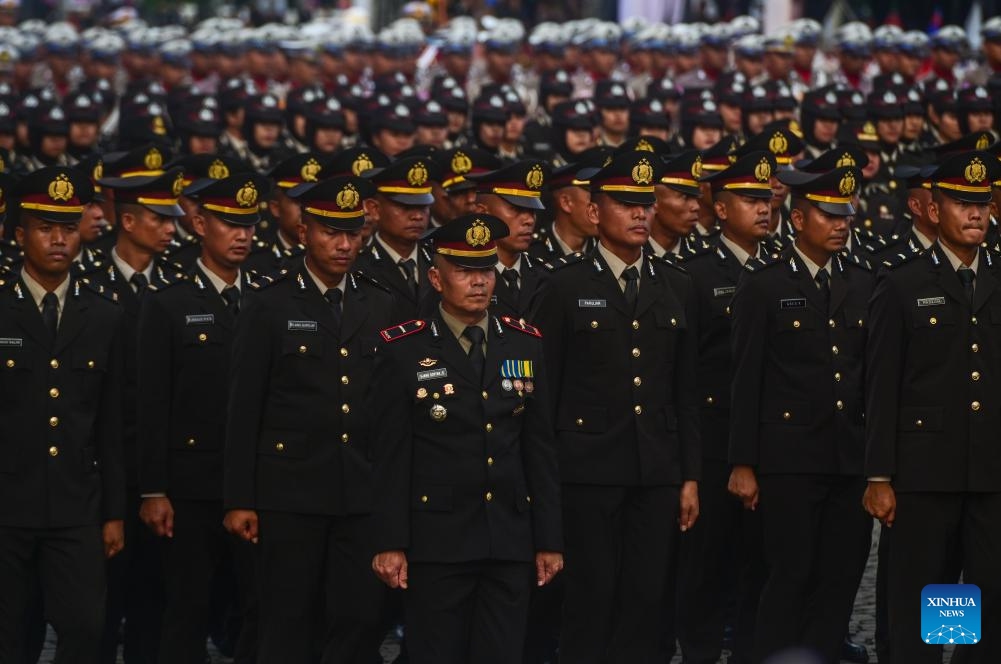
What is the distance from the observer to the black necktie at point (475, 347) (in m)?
8.02

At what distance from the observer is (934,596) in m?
8.62

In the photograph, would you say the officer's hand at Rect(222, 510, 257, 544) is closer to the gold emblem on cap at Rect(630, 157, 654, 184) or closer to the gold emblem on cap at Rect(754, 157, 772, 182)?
the gold emblem on cap at Rect(630, 157, 654, 184)

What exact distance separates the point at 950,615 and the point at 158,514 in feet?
12.3

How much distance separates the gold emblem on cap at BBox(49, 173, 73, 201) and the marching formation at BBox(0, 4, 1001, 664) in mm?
19

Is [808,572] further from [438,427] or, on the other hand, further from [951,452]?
[438,427]

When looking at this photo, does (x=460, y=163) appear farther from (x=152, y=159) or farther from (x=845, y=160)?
(x=845, y=160)

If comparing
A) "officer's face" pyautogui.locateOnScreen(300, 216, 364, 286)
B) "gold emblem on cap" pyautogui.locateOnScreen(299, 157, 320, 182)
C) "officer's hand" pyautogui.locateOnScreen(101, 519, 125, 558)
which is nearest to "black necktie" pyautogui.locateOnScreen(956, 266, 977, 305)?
"officer's face" pyautogui.locateOnScreen(300, 216, 364, 286)

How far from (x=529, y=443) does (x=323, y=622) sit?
161 centimetres

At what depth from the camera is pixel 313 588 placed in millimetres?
8773

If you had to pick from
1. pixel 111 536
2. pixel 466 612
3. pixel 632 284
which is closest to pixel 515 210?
pixel 632 284

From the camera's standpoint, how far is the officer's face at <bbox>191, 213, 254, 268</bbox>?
9961 mm

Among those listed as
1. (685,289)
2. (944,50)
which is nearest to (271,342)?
(685,289)

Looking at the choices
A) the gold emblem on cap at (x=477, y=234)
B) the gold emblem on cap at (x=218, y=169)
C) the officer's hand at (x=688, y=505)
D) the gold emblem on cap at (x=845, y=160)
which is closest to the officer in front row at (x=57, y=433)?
the gold emblem on cap at (x=477, y=234)

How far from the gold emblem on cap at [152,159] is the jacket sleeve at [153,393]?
2.41m
